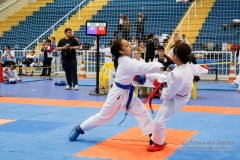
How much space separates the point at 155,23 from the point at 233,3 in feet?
12.8

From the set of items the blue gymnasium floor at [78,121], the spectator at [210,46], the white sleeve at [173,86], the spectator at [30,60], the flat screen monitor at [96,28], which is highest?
the flat screen monitor at [96,28]

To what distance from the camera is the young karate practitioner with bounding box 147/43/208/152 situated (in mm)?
5180

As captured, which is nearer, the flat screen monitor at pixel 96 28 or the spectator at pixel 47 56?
the flat screen monitor at pixel 96 28

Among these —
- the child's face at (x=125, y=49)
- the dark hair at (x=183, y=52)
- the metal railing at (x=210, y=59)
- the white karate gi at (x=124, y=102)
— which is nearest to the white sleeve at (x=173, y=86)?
the dark hair at (x=183, y=52)

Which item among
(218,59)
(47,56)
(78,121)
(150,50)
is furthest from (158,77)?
(47,56)

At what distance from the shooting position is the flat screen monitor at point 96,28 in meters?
11.6

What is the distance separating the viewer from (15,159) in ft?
16.5

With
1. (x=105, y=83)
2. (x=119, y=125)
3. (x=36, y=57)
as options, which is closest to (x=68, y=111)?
(x=119, y=125)

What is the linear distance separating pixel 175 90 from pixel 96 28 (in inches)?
266

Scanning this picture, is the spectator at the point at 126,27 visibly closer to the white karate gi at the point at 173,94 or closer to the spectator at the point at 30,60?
the spectator at the point at 30,60

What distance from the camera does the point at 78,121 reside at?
25.0 ft

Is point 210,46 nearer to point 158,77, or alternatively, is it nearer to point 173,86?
point 158,77

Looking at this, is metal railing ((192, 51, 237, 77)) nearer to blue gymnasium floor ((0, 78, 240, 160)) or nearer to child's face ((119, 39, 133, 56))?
blue gymnasium floor ((0, 78, 240, 160))

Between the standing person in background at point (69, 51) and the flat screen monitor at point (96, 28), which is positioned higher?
the flat screen monitor at point (96, 28)
